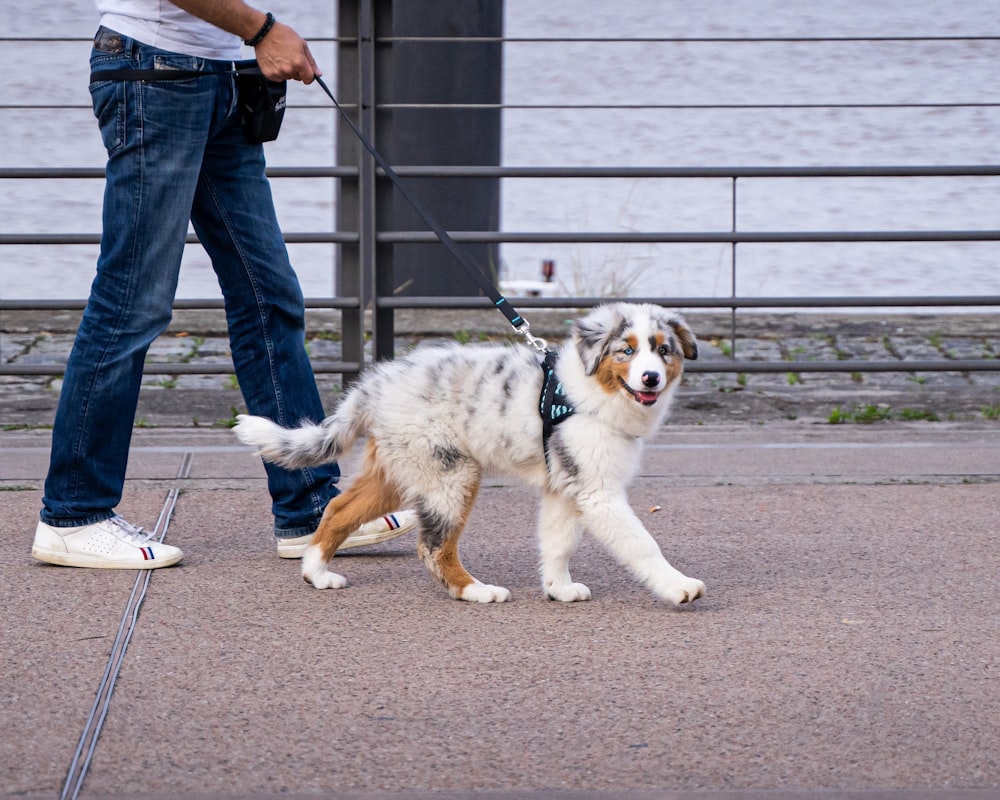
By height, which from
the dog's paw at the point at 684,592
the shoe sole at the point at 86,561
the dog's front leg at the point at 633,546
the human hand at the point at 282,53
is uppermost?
the human hand at the point at 282,53

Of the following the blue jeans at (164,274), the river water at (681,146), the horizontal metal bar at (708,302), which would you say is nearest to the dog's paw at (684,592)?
the blue jeans at (164,274)

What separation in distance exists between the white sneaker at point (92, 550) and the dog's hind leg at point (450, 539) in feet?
2.67

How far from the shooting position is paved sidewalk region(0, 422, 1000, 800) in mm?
2795

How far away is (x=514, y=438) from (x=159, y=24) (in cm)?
149

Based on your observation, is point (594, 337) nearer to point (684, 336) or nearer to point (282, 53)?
point (684, 336)

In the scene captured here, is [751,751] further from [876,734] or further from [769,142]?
[769,142]

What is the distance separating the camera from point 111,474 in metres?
4.14

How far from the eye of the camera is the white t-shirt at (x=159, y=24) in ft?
12.8

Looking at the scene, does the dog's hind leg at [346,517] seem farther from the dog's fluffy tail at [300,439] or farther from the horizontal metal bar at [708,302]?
the horizontal metal bar at [708,302]

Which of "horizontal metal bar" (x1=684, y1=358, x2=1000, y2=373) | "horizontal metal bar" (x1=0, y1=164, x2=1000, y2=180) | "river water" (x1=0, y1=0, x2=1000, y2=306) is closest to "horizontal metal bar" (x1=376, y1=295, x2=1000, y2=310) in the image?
"horizontal metal bar" (x1=684, y1=358, x2=1000, y2=373)

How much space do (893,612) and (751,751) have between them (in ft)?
3.58

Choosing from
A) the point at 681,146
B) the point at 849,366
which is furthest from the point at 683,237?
the point at 681,146

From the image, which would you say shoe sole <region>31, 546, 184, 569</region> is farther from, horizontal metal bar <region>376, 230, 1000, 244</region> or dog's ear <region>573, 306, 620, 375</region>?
horizontal metal bar <region>376, 230, 1000, 244</region>

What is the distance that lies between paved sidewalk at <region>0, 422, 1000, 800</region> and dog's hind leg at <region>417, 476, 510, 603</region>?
7cm
